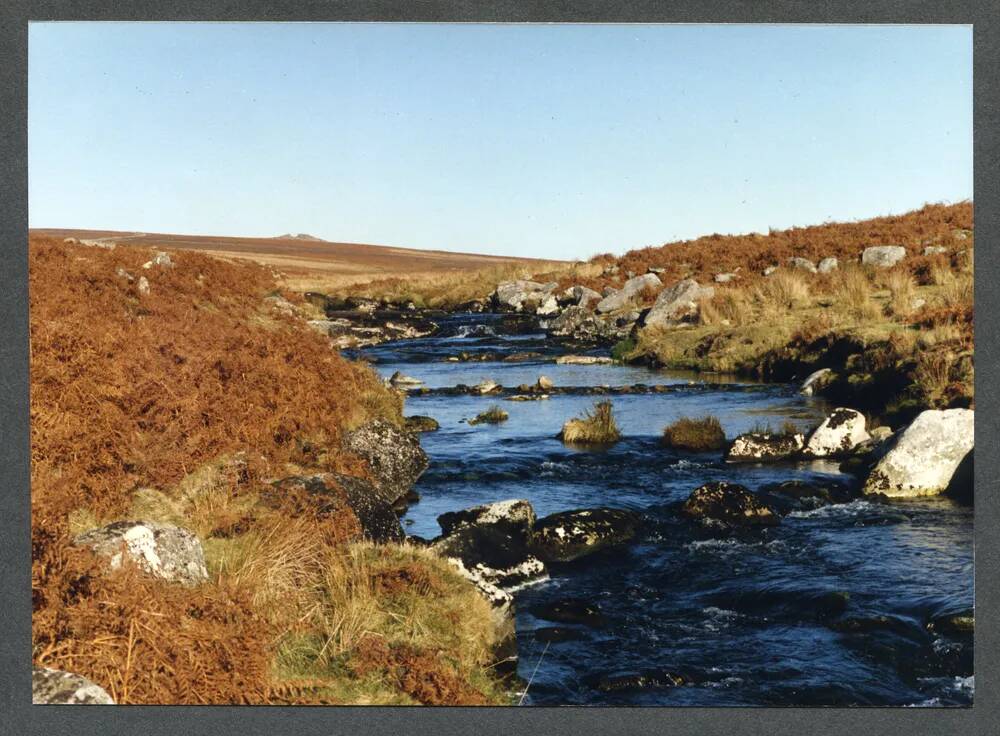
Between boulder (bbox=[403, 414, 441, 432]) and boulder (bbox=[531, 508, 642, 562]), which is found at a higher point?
boulder (bbox=[403, 414, 441, 432])

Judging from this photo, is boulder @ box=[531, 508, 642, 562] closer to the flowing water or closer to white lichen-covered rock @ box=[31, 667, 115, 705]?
the flowing water

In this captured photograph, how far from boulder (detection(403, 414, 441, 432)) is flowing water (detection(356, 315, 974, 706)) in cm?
17

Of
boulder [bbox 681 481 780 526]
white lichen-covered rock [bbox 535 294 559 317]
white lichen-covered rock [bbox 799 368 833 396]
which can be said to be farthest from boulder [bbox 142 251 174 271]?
white lichen-covered rock [bbox 535 294 559 317]

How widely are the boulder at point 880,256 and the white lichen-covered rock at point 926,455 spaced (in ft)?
28.7

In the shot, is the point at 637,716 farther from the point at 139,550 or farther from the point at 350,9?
the point at 350,9

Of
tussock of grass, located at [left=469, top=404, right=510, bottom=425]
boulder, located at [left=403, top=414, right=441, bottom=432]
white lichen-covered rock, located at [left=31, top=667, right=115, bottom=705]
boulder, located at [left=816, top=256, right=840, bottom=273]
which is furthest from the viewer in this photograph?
boulder, located at [left=816, top=256, right=840, bottom=273]

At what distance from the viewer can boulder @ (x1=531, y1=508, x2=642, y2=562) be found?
324 inches

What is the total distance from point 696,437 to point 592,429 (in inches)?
48.1

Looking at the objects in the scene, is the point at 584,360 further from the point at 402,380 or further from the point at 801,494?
the point at 801,494

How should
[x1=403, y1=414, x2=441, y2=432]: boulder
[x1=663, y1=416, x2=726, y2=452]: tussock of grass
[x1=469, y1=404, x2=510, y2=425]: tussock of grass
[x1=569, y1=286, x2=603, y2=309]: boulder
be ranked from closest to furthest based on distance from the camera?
[x1=663, y1=416, x2=726, y2=452]: tussock of grass < [x1=403, y1=414, x2=441, y2=432]: boulder < [x1=469, y1=404, x2=510, y2=425]: tussock of grass < [x1=569, y1=286, x2=603, y2=309]: boulder

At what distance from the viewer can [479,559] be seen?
7590 mm

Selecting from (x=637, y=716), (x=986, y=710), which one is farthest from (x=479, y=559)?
(x=986, y=710)

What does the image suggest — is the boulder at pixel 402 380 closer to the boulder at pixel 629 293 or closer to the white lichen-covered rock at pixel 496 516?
the white lichen-covered rock at pixel 496 516

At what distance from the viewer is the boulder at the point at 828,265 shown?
59.8 ft
